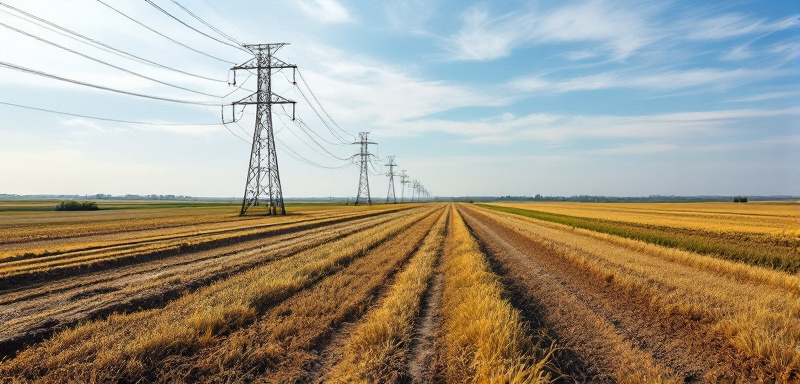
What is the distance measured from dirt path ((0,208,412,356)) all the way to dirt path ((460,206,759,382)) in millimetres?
9434

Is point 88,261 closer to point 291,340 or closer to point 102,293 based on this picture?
point 102,293

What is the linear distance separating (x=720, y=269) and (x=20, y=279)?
24.3 m

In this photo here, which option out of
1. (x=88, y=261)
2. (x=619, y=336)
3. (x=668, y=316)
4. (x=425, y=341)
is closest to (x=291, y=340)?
(x=425, y=341)

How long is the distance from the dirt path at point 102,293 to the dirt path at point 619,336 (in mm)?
→ 9434

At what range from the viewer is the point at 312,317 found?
8.32 metres

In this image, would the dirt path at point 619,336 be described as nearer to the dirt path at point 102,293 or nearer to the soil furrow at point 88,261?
the dirt path at point 102,293

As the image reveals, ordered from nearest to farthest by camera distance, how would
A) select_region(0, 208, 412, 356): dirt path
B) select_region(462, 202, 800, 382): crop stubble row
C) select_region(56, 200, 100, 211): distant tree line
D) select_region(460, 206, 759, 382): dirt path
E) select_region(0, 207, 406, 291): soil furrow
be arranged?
select_region(460, 206, 759, 382): dirt path < select_region(462, 202, 800, 382): crop stubble row < select_region(0, 208, 412, 356): dirt path < select_region(0, 207, 406, 291): soil furrow < select_region(56, 200, 100, 211): distant tree line

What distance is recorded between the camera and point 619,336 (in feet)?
25.0

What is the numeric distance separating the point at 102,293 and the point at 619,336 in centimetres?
1276

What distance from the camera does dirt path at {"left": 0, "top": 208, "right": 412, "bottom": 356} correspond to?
297 inches

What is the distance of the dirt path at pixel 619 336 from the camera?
6.04 meters

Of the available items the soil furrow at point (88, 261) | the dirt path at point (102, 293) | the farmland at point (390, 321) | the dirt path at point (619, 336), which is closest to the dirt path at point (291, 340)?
the farmland at point (390, 321)

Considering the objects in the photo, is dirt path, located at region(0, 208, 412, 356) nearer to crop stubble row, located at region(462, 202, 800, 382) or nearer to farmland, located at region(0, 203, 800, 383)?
farmland, located at region(0, 203, 800, 383)

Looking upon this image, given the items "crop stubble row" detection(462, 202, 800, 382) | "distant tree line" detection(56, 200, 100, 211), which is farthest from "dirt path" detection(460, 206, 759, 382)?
"distant tree line" detection(56, 200, 100, 211)
